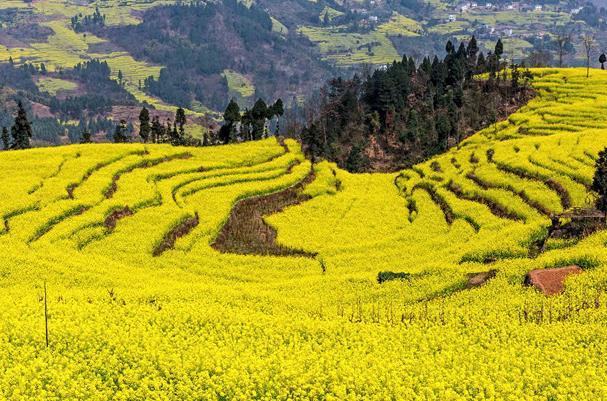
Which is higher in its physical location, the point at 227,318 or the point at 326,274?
the point at 227,318

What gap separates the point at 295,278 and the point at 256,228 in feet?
47.3

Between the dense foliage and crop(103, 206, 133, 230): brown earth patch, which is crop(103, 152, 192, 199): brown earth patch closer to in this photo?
crop(103, 206, 133, 230): brown earth patch

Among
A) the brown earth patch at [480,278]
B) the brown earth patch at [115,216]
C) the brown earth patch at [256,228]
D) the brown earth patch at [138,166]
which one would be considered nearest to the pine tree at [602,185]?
the brown earth patch at [480,278]

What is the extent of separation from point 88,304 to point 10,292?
24.4 feet

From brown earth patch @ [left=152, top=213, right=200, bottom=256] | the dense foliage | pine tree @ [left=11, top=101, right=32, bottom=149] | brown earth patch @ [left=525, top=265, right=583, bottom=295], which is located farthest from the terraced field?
the dense foliage

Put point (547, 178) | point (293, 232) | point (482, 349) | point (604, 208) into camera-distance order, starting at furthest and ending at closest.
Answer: point (547, 178)
point (293, 232)
point (604, 208)
point (482, 349)

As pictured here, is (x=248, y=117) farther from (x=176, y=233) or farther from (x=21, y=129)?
(x=176, y=233)

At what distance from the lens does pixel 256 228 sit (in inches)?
2291

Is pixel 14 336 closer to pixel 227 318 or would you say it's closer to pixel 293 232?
pixel 227 318

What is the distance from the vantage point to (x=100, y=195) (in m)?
58.0

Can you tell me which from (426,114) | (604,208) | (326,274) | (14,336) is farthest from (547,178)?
(426,114)

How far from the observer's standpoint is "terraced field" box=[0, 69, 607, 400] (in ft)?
A: 70.1

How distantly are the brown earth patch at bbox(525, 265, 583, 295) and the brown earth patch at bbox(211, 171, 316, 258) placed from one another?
66.8 ft

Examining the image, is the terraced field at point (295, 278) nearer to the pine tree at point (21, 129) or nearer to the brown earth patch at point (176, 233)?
the brown earth patch at point (176, 233)
